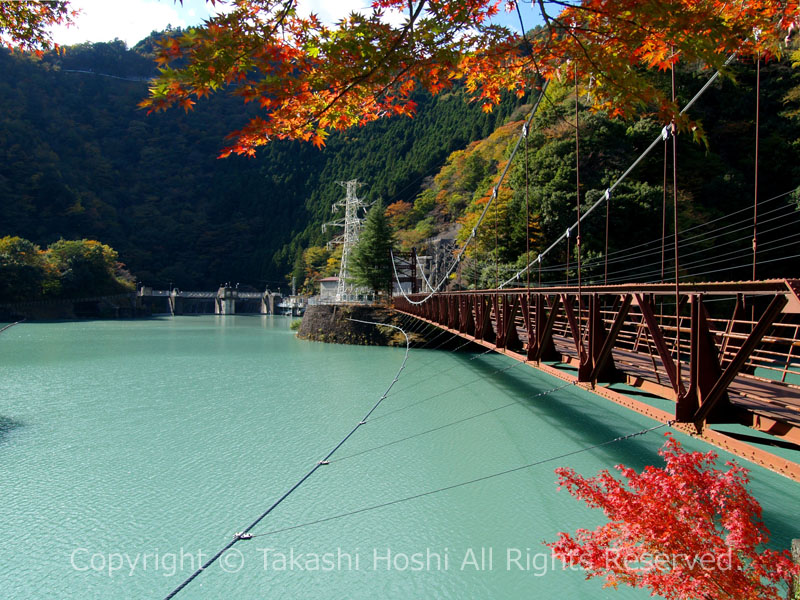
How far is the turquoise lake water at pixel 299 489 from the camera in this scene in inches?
147

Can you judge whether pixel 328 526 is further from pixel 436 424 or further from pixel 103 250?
pixel 103 250

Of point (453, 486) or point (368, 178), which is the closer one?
point (453, 486)

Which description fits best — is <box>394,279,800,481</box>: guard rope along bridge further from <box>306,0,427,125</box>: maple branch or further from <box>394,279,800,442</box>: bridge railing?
<box>306,0,427,125</box>: maple branch

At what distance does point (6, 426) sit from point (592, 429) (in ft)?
30.9

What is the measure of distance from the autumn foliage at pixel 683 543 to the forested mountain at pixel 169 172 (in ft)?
135

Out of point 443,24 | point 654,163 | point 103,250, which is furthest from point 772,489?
point 103,250

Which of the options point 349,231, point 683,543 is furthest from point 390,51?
point 349,231

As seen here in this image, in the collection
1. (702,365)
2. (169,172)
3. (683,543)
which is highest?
(169,172)

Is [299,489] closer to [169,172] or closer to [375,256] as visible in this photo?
[375,256]

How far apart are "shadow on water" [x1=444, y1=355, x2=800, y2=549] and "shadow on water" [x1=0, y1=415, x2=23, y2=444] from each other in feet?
26.4

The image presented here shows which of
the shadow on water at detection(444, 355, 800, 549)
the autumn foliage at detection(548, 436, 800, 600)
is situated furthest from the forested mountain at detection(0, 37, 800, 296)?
the shadow on water at detection(444, 355, 800, 549)

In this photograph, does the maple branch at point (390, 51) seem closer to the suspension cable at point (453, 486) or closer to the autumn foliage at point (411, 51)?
the autumn foliage at point (411, 51)

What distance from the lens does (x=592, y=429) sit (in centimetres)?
762

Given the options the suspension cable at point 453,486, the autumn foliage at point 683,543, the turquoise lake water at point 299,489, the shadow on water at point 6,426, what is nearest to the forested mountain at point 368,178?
the autumn foliage at point 683,543
